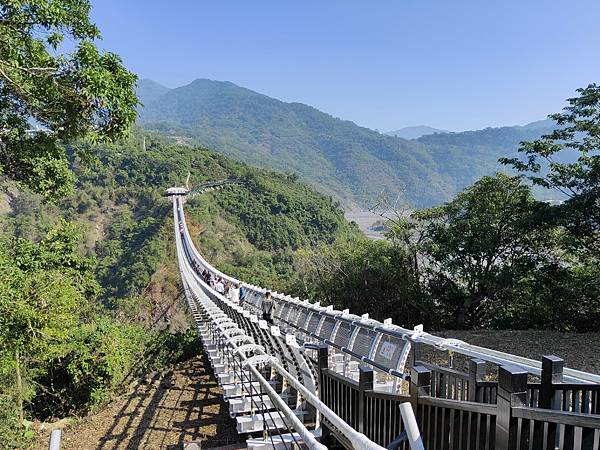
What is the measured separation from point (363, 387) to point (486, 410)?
0.83 m

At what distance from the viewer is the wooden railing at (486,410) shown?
137cm

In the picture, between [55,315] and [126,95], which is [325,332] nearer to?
[126,95]

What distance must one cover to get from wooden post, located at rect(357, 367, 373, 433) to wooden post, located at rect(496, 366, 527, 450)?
0.82 m

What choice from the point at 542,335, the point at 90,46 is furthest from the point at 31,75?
the point at 542,335

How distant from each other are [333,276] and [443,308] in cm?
372

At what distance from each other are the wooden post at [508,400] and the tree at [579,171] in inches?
322

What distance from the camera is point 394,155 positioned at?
140m

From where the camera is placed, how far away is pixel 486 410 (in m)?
1.59

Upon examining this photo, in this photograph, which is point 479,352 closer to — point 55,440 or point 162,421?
point 55,440

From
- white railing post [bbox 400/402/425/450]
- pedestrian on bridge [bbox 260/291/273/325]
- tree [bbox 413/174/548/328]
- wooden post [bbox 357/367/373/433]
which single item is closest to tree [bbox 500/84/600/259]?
tree [bbox 413/174/548/328]

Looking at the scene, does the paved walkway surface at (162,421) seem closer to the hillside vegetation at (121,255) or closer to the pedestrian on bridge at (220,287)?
the hillside vegetation at (121,255)

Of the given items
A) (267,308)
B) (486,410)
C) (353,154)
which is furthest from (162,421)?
(353,154)

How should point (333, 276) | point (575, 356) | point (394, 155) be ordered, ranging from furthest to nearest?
point (394, 155), point (333, 276), point (575, 356)

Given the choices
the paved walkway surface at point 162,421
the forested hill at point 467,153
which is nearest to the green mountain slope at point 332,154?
the forested hill at point 467,153
